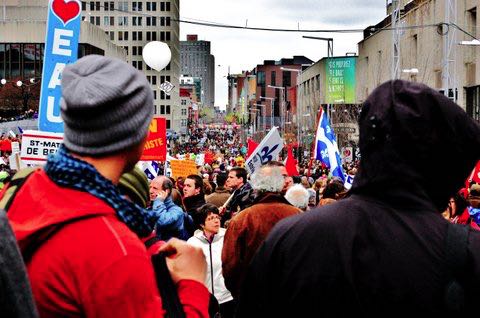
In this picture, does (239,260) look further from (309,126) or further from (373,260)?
(309,126)

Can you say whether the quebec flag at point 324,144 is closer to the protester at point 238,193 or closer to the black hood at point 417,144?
the protester at point 238,193

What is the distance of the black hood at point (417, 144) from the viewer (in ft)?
7.93

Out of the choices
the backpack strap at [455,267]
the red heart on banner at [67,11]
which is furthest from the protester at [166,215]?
the backpack strap at [455,267]

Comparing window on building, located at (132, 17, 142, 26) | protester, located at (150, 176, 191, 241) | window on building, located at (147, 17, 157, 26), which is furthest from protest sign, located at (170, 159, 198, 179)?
window on building, located at (132, 17, 142, 26)

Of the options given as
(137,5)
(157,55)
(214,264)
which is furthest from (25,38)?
(137,5)

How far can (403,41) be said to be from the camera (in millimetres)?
48031

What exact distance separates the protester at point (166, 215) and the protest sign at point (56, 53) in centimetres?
134

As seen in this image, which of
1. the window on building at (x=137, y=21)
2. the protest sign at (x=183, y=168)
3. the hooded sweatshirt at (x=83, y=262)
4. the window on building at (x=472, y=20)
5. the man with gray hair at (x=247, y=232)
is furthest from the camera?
the window on building at (x=137, y=21)

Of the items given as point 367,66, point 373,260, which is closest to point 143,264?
point 373,260

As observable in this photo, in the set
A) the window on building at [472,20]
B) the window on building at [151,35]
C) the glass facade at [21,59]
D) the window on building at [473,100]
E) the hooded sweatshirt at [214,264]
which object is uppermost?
the window on building at [151,35]

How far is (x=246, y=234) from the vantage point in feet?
19.4

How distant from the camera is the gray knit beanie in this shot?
2277mm

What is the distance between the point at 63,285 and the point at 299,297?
683mm

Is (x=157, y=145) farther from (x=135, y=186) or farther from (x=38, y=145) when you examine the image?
(x=135, y=186)
